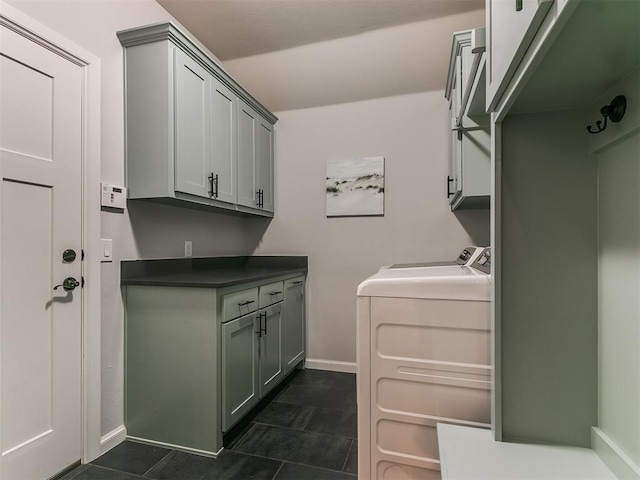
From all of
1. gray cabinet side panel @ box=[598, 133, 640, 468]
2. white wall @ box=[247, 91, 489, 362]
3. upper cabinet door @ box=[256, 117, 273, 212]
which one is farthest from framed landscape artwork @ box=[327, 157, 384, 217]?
gray cabinet side panel @ box=[598, 133, 640, 468]

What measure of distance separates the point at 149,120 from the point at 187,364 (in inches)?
54.2

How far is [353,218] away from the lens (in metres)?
2.97

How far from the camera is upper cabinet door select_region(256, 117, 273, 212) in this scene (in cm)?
286

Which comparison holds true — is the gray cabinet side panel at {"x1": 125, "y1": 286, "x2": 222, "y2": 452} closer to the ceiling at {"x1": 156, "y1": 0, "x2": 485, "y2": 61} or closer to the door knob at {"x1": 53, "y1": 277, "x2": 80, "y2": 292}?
the door knob at {"x1": 53, "y1": 277, "x2": 80, "y2": 292}

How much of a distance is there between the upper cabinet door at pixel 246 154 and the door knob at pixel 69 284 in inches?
47.8

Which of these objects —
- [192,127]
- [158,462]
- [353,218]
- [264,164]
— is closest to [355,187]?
[353,218]

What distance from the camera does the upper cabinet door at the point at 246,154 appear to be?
8.40 feet

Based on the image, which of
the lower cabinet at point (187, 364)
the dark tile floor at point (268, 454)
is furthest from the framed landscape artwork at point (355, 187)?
the dark tile floor at point (268, 454)

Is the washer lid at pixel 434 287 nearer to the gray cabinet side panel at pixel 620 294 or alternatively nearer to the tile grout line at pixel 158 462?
the gray cabinet side panel at pixel 620 294

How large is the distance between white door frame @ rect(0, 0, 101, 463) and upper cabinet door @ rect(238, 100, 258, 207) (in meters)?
1.00

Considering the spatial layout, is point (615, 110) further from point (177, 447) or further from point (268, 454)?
point (177, 447)

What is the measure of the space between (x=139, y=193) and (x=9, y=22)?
0.86 m

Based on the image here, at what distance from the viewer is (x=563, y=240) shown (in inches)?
36.7

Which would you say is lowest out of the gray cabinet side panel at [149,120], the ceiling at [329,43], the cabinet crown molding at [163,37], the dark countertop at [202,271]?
the dark countertop at [202,271]
